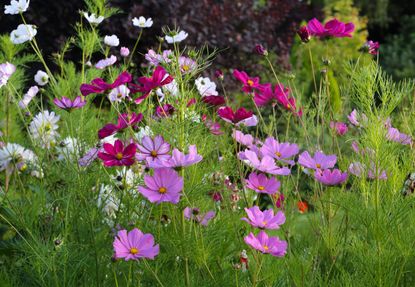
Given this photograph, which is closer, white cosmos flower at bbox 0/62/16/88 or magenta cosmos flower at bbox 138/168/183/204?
magenta cosmos flower at bbox 138/168/183/204

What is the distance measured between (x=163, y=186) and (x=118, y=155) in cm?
16

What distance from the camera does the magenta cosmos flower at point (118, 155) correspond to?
4.66 ft

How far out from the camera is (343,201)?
1.58 m

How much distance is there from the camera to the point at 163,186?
133cm

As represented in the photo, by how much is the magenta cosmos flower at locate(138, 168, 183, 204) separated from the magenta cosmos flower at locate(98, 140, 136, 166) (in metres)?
0.10

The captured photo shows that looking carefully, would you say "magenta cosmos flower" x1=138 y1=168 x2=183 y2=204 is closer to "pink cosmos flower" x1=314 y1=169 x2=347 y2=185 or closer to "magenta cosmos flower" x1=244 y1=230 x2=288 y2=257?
"magenta cosmos flower" x1=244 y1=230 x2=288 y2=257

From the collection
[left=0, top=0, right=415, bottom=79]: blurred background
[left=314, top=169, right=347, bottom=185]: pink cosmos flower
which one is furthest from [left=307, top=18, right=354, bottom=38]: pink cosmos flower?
[left=0, top=0, right=415, bottom=79]: blurred background

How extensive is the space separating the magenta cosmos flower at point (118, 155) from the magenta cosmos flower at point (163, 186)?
103 mm

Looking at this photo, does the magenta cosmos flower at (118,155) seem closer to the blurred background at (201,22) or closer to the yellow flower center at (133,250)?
the yellow flower center at (133,250)

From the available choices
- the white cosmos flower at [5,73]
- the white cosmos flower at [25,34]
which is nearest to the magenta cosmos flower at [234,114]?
the white cosmos flower at [5,73]

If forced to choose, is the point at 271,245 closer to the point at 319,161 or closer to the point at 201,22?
the point at 319,161

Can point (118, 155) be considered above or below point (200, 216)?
above

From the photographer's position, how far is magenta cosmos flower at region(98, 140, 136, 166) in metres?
1.42

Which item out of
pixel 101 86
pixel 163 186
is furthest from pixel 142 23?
pixel 163 186
